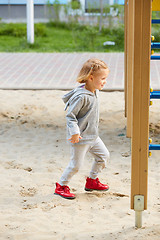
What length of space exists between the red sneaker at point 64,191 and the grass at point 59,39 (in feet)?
28.9

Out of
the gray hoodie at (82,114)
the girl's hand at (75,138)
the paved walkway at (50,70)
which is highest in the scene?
the gray hoodie at (82,114)

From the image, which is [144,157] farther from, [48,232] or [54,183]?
[54,183]

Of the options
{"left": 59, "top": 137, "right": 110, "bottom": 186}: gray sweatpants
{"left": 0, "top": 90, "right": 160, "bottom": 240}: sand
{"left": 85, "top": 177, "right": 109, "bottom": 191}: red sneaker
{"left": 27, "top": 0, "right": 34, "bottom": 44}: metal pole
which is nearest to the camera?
{"left": 0, "top": 90, "right": 160, "bottom": 240}: sand

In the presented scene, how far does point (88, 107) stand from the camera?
3738mm

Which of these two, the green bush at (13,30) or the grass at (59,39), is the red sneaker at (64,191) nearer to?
the grass at (59,39)

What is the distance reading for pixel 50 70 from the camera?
9.66m

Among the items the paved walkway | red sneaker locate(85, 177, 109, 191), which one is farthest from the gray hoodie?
the paved walkway

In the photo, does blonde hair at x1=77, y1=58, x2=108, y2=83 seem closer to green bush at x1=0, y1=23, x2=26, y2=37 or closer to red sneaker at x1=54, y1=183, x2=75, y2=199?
red sneaker at x1=54, y1=183, x2=75, y2=199

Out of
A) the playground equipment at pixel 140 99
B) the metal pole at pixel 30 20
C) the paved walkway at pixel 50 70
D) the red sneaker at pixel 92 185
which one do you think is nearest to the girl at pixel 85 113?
the red sneaker at pixel 92 185

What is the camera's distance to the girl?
144 inches

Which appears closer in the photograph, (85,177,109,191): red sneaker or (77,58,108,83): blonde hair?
(77,58,108,83): blonde hair

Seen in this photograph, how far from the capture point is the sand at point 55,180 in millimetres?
3416

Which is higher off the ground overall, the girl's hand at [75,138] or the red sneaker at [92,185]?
the girl's hand at [75,138]

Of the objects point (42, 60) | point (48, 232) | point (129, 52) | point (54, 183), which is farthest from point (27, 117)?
point (42, 60)
